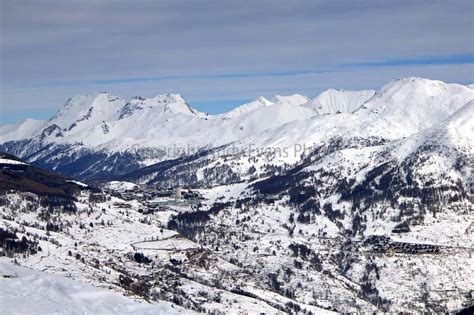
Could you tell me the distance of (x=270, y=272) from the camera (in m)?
199

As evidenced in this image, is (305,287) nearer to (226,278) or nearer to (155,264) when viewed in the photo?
(226,278)

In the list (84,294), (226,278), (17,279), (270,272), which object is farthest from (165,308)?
(270,272)

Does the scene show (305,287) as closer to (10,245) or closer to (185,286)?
(185,286)

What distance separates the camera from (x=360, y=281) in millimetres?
199000

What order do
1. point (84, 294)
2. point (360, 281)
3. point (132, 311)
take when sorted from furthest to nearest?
point (360, 281), point (84, 294), point (132, 311)

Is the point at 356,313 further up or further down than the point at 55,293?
further down

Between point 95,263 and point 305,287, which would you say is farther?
point 305,287

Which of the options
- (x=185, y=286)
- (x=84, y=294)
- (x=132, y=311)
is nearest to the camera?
(x=132, y=311)

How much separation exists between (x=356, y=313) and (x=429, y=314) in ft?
56.2

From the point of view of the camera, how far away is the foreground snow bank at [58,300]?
59.9 meters

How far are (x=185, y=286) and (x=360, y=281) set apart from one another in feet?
173

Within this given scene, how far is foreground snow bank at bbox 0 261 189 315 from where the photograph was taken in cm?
5991

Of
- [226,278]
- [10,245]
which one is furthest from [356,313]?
[10,245]

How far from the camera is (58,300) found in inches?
2446
